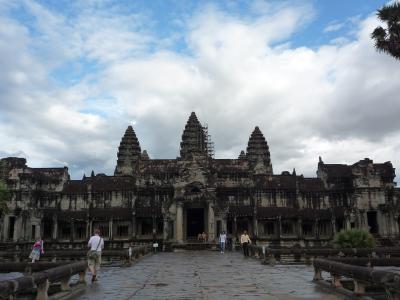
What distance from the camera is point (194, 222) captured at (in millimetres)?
51500

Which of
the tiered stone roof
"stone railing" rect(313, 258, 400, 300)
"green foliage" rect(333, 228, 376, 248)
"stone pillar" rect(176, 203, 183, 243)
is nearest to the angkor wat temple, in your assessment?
"stone pillar" rect(176, 203, 183, 243)

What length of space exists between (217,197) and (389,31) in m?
29.7

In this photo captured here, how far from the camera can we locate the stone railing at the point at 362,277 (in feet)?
29.3

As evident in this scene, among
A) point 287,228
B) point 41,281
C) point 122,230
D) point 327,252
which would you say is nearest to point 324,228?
point 287,228

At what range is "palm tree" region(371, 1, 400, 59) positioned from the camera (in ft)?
74.2

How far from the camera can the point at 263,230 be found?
51094mm

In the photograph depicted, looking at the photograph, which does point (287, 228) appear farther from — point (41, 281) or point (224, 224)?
point (41, 281)

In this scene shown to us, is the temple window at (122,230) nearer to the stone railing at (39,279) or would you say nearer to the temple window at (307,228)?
the temple window at (307,228)

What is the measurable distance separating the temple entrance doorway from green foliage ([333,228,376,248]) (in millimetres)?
23206

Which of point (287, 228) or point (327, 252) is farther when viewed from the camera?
point (287, 228)

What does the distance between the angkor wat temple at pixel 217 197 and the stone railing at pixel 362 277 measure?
3426 centimetres

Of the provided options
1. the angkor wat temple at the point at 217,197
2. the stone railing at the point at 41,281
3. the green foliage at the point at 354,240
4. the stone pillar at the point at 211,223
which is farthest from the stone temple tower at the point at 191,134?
the stone railing at the point at 41,281

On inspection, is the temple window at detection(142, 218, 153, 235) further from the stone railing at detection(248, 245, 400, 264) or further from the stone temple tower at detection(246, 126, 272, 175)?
the stone temple tower at detection(246, 126, 272, 175)

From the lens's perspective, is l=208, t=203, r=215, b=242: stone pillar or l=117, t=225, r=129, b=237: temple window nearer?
l=208, t=203, r=215, b=242: stone pillar
